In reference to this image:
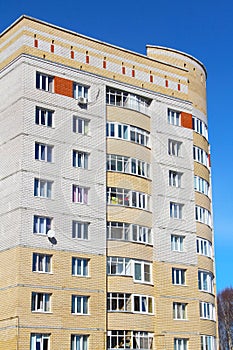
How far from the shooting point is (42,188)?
37156 mm

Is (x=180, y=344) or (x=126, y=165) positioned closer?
(x=180, y=344)

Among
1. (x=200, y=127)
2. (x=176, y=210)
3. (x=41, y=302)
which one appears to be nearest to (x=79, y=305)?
(x=41, y=302)

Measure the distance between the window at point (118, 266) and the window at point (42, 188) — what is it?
5384mm

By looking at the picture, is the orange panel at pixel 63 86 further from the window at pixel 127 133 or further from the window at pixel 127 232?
the window at pixel 127 232

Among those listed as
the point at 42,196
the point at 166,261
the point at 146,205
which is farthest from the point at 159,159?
the point at 42,196

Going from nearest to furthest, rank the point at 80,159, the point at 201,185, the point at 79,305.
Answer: the point at 79,305
the point at 80,159
the point at 201,185

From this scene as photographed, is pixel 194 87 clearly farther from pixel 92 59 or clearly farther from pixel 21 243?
pixel 21 243

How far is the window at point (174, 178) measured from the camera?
142ft

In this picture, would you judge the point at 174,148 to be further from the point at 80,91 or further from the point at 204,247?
the point at 80,91

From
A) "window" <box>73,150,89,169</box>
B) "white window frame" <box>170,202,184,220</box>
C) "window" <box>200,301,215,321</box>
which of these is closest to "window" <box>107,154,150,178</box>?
"window" <box>73,150,89,169</box>

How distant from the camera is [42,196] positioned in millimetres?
36906

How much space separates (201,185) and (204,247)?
4.34 metres

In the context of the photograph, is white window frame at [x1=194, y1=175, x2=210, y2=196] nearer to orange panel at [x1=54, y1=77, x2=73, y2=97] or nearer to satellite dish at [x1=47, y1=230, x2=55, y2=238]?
orange panel at [x1=54, y1=77, x2=73, y2=97]

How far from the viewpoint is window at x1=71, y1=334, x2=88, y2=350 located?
35.7 m
